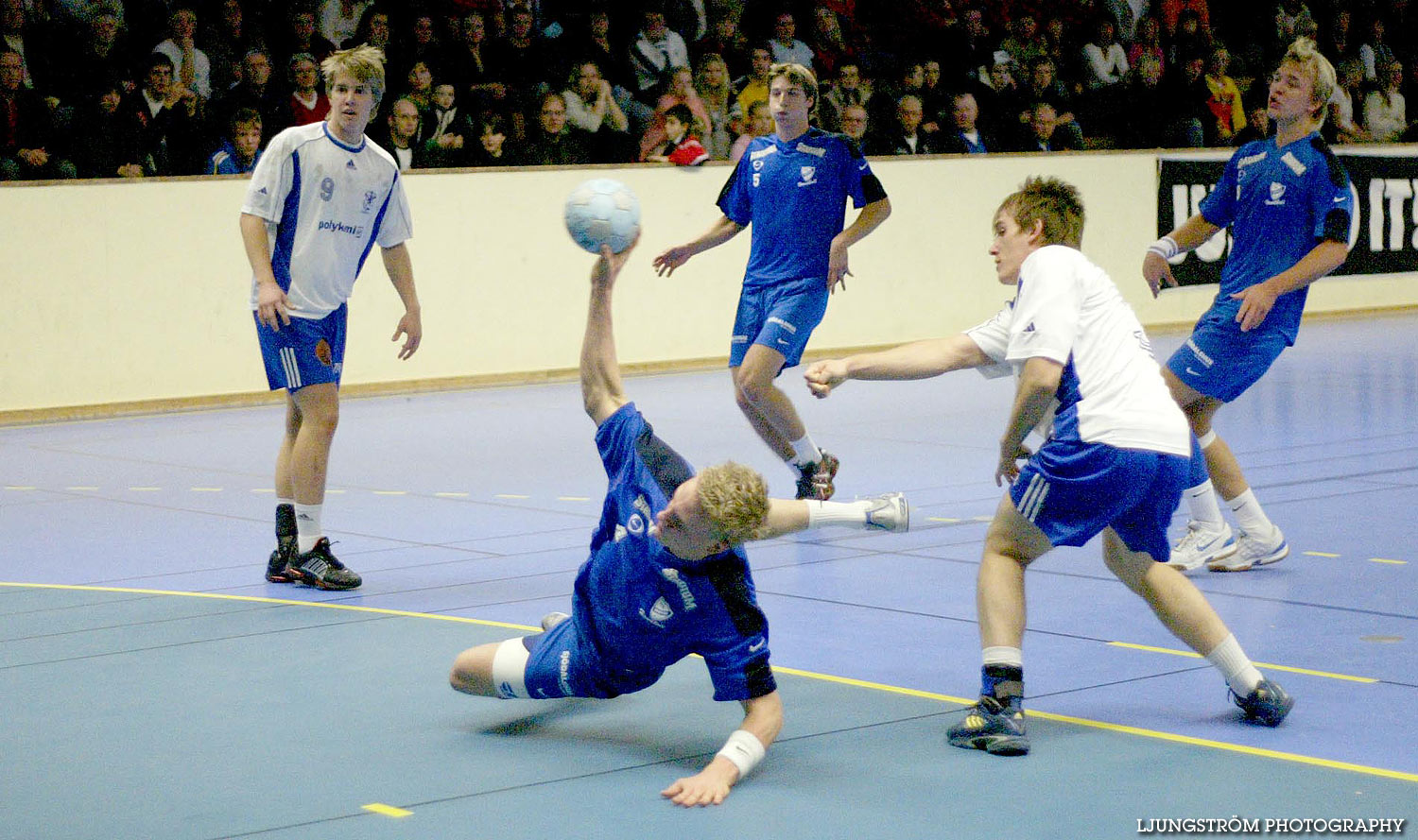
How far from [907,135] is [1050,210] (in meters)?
12.4

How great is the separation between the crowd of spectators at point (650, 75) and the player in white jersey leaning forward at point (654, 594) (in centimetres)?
934

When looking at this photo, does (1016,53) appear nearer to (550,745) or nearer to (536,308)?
(536,308)

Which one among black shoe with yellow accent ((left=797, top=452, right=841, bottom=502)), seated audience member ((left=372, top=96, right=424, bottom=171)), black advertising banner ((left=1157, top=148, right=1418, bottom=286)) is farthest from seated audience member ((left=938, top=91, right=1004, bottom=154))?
black shoe with yellow accent ((left=797, top=452, right=841, bottom=502))

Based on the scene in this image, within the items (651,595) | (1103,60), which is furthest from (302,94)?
(651,595)

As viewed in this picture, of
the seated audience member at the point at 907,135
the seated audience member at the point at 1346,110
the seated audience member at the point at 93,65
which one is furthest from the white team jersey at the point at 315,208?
the seated audience member at the point at 1346,110

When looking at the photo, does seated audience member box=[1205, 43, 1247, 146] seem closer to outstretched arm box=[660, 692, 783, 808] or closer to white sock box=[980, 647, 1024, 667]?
white sock box=[980, 647, 1024, 667]

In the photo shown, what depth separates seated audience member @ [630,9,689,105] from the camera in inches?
647

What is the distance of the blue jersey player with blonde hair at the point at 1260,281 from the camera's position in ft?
23.1

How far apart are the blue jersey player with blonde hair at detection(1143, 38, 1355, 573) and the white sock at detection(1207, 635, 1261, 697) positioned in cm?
226

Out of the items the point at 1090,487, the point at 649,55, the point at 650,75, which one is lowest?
the point at 1090,487

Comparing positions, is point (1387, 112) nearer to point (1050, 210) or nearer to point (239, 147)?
point (239, 147)

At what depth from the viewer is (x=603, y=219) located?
519 cm

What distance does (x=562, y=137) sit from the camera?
49.8ft

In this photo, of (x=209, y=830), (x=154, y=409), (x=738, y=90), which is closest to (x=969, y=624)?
(x=209, y=830)
